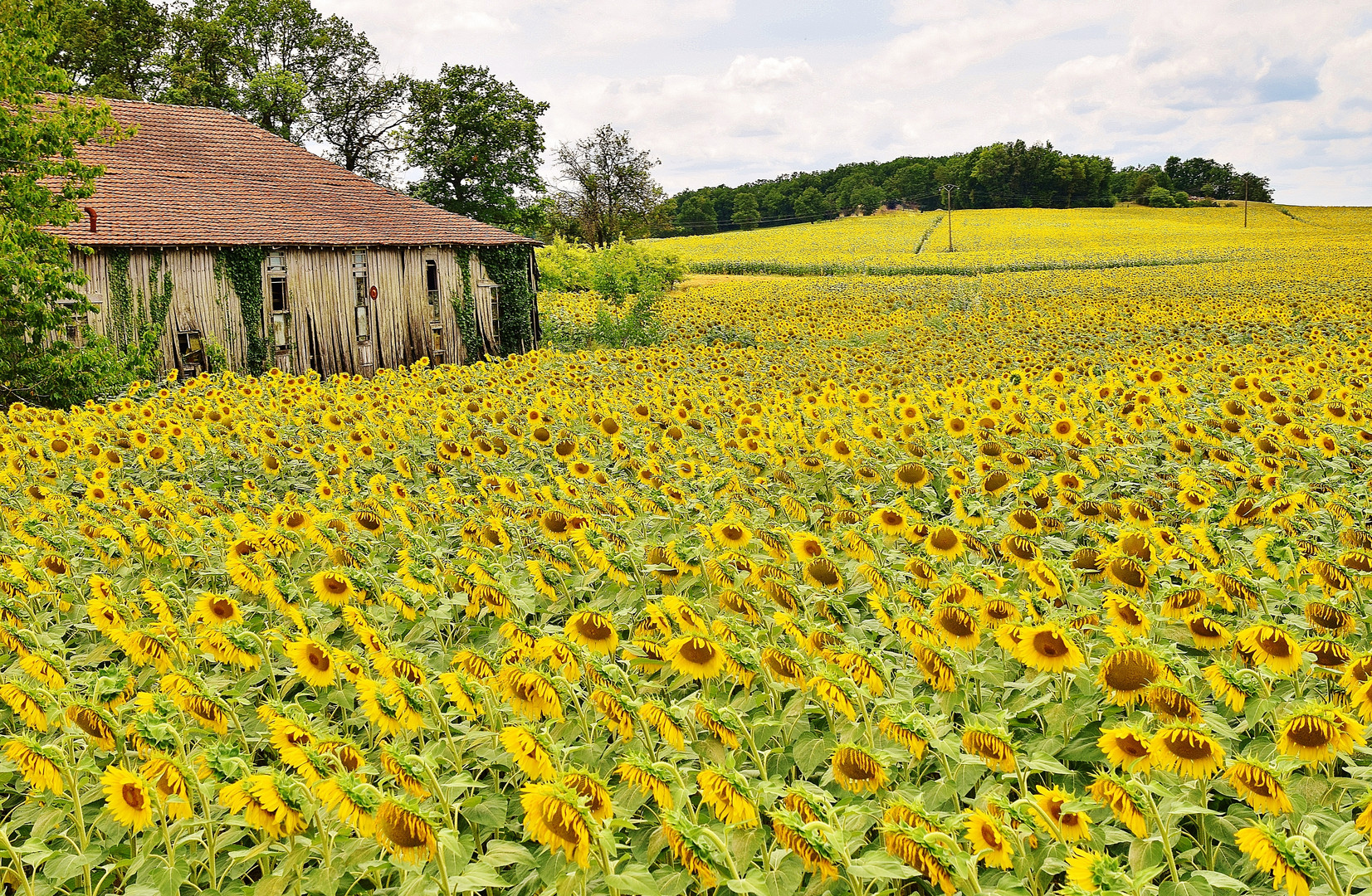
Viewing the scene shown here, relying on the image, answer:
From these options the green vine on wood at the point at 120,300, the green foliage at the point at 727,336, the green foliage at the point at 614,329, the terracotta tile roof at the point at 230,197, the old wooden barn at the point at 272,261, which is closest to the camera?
the green vine on wood at the point at 120,300

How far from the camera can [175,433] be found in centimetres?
755

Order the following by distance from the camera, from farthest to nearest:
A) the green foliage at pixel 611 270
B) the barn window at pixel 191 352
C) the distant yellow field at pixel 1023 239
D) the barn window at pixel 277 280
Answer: the distant yellow field at pixel 1023 239, the green foliage at pixel 611 270, the barn window at pixel 277 280, the barn window at pixel 191 352

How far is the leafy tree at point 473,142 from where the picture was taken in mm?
36219

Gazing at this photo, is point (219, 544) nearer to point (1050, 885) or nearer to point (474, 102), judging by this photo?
point (1050, 885)

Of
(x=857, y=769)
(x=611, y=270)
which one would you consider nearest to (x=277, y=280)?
(x=611, y=270)

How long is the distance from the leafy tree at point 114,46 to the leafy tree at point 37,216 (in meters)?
21.9

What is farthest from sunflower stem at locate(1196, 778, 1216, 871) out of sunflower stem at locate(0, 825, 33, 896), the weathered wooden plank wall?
the weathered wooden plank wall

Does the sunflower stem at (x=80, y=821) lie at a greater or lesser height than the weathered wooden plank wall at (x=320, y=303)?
lesser

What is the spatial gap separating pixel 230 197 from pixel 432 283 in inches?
164

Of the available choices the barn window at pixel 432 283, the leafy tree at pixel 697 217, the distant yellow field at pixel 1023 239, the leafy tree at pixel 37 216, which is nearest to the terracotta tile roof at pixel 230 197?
the barn window at pixel 432 283

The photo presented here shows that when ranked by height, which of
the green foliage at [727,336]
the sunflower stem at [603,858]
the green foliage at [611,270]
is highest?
the green foliage at [611,270]

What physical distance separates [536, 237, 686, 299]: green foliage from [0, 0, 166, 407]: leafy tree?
16626 millimetres

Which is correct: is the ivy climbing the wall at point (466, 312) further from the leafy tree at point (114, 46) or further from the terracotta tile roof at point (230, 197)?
the leafy tree at point (114, 46)

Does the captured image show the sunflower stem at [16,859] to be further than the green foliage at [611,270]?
No
